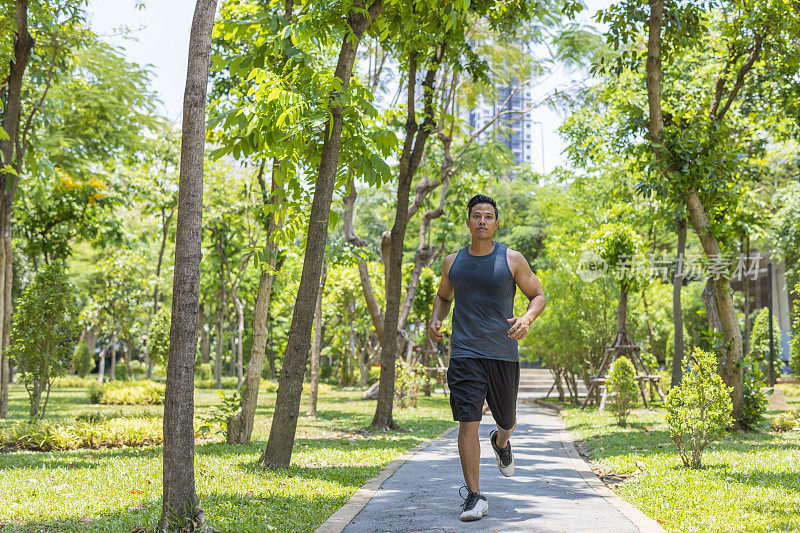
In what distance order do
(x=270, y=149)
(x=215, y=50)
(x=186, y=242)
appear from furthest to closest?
(x=215, y=50), (x=270, y=149), (x=186, y=242)

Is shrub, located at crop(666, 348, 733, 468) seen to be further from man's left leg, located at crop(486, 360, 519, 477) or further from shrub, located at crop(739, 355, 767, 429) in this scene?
shrub, located at crop(739, 355, 767, 429)

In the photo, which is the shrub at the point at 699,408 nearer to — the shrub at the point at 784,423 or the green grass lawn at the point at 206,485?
the green grass lawn at the point at 206,485

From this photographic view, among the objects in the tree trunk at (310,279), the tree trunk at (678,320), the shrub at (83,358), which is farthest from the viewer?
the shrub at (83,358)

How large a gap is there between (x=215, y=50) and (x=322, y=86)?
19.8 ft

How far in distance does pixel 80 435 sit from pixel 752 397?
10.2 m

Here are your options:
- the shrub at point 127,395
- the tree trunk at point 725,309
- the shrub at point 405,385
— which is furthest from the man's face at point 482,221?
the shrub at point 127,395

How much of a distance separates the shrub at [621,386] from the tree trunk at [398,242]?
4.28m

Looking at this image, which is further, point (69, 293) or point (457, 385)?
point (69, 293)

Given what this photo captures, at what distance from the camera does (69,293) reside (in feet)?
39.9

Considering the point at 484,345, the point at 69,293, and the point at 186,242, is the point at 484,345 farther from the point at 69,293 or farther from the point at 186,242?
the point at 69,293

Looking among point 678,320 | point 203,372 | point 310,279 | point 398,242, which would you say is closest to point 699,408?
point 310,279

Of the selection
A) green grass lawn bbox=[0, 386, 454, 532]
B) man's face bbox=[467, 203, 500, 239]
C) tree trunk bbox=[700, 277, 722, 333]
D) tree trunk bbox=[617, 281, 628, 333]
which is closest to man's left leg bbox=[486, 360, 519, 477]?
man's face bbox=[467, 203, 500, 239]

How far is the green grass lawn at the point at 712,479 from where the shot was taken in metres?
4.97

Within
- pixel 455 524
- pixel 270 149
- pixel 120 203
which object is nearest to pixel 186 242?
pixel 270 149
